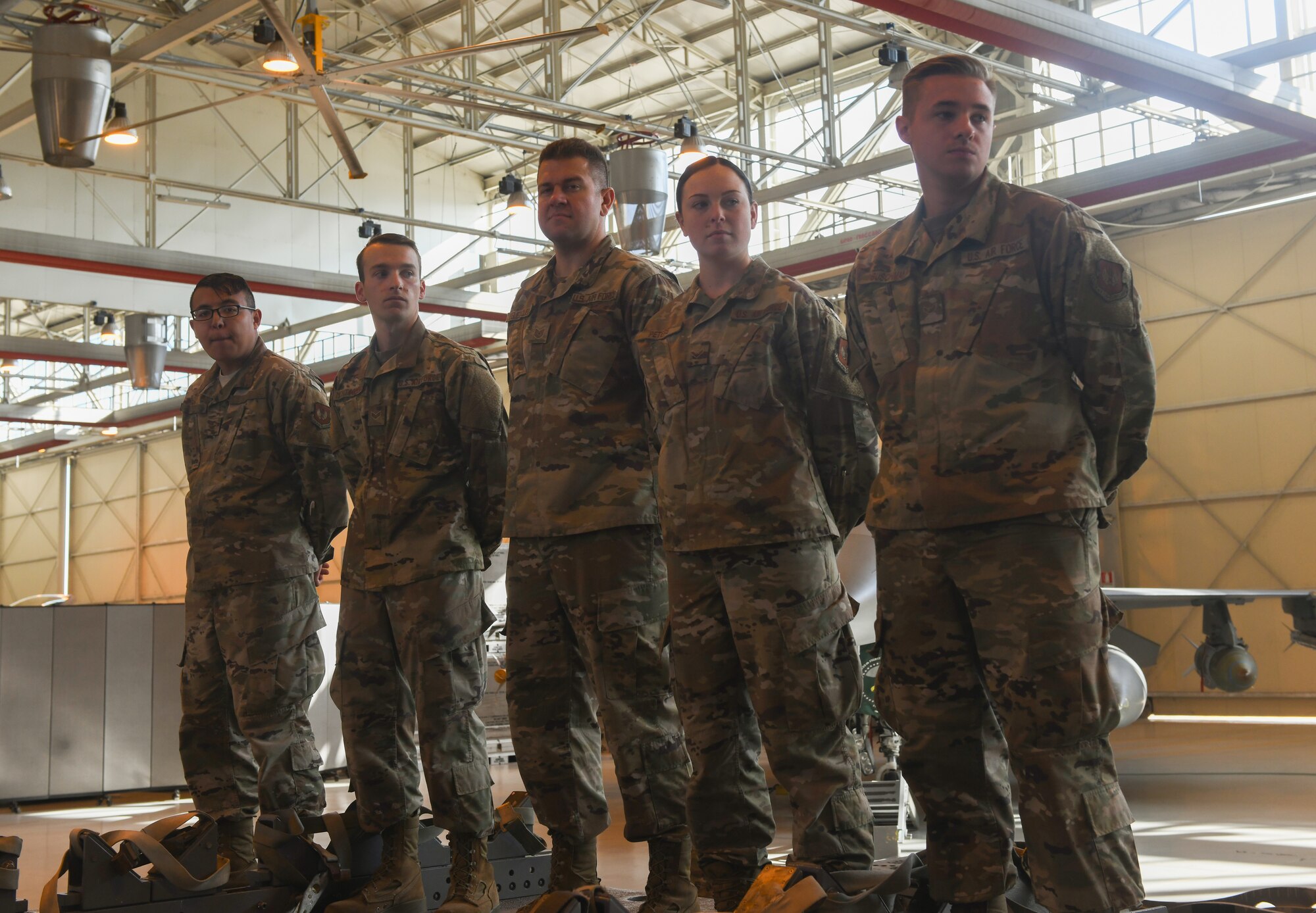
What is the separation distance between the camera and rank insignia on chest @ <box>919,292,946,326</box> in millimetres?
2279

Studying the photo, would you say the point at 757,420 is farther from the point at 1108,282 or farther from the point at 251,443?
the point at 251,443

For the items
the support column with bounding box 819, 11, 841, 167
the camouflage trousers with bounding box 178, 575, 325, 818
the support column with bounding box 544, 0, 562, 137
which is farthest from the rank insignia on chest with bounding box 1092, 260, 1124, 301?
the support column with bounding box 544, 0, 562, 137

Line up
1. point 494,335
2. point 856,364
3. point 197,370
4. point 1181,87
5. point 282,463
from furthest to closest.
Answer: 1. point 197,370
2. point 494,335
3. point 1181,87
4. point 282,463
5. point 856,364

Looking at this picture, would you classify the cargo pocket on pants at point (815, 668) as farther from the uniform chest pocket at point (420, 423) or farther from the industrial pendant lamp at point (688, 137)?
the industrial pendant lamp at point (688, 137)

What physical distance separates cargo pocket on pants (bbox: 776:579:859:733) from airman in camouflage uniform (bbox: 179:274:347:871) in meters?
1.71

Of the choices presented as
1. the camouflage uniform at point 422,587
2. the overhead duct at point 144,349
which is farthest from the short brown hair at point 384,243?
the overhead duct at point 144,349

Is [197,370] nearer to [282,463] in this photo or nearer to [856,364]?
[282,463]

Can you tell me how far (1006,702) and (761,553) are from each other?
592mm

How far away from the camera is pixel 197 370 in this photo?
15.0 metres

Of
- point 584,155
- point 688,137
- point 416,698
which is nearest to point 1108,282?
point 584,155

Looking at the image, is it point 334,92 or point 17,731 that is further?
point 334,92

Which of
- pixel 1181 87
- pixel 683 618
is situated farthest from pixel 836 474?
pixel 1181 87

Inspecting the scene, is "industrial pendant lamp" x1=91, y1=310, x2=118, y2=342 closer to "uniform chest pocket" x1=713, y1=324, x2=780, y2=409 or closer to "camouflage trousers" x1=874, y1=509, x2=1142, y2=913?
"uniform chest pocket" x1=713, y1=324, x2=780, y2=409

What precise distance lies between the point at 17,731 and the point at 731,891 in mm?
5853
